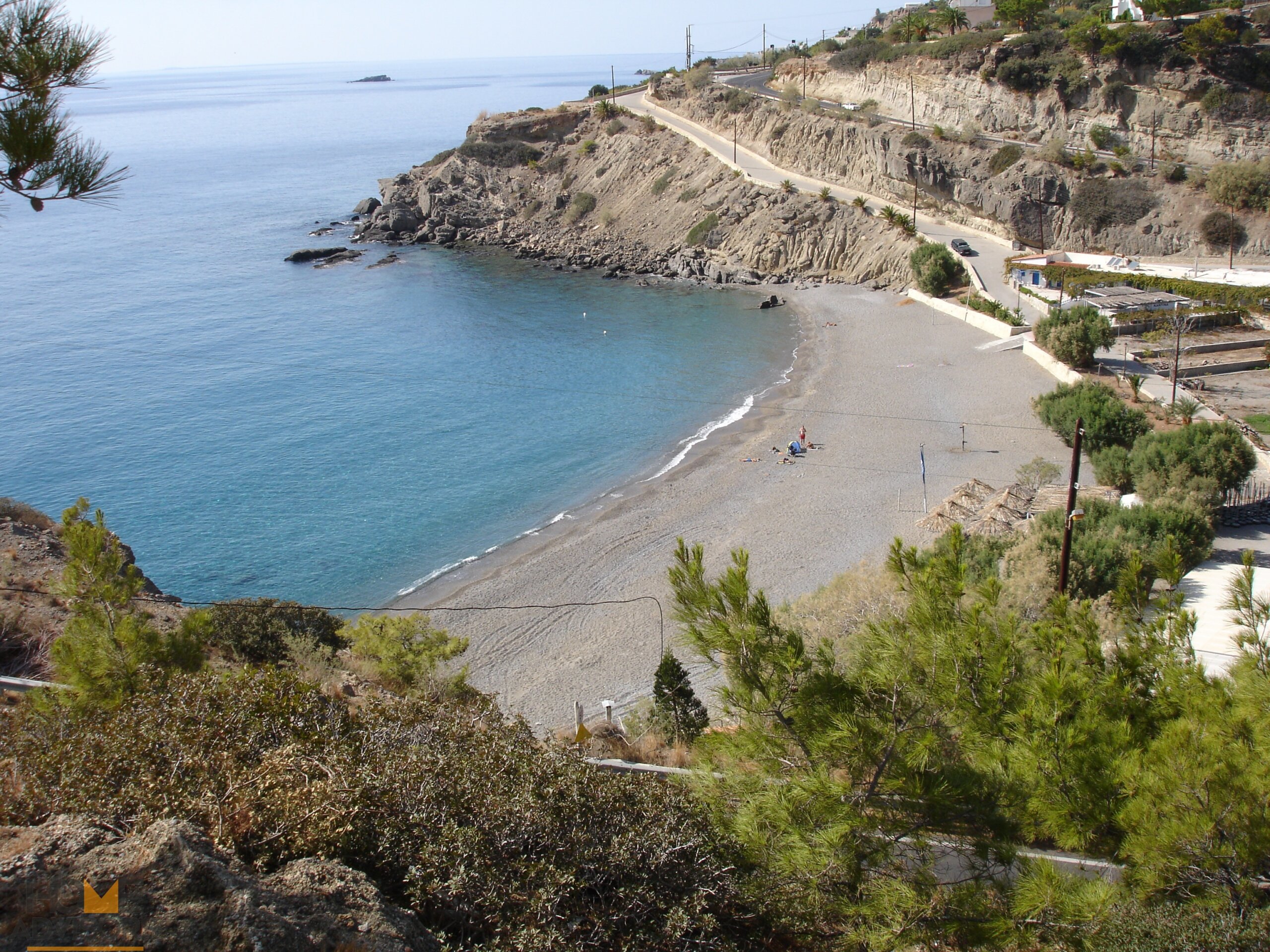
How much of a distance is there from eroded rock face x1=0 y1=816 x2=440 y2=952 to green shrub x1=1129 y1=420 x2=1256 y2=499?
1894 centimetres

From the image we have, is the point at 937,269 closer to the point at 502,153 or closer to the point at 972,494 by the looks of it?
the point at 972,494

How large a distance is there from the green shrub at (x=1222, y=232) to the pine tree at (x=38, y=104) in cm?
4515

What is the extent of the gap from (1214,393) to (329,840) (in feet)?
98.5

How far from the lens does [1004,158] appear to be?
47.0 metres

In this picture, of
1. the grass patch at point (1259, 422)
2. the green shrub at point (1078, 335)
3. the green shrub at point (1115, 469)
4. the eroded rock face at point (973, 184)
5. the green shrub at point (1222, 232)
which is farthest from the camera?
the eroded rock face at point (973, 184)

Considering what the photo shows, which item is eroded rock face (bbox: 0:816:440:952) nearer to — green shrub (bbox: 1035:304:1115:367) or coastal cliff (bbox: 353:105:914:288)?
green shrub (bbox: 1035:304:1115:367)

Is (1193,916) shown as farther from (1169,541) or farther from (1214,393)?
(1214,393)

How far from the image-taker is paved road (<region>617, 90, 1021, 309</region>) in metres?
41.7

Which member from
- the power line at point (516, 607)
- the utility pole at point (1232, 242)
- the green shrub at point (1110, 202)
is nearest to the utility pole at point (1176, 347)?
the utility pole at point (1232, 242)

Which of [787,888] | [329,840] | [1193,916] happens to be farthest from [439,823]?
[1193,916]

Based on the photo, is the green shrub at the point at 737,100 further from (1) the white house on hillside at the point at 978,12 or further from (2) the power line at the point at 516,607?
(2) the power line at the point at 516,607

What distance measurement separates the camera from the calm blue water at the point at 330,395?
86.7 ft
